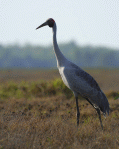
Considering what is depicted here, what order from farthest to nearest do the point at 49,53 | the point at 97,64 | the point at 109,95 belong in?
1. the point at 49,53
2. the point at 97,64
3. the point at 109,95

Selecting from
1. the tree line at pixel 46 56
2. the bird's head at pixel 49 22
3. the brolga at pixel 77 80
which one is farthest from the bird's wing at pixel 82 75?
the tree line at pixel 46 56

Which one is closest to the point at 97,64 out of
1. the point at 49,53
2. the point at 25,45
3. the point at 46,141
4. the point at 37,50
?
the point at 49,53

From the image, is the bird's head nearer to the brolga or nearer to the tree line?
the brolga

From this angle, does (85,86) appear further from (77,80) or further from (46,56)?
(46,56)

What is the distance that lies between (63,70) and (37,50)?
120 m

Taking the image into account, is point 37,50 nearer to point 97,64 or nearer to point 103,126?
point 97,64

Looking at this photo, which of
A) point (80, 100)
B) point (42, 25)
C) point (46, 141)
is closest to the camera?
point (46, 141)

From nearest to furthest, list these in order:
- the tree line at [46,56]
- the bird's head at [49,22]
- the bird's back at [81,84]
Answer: the bird's back at [81,84]
the bird's head at [49,22]
the tree line at [46,56]

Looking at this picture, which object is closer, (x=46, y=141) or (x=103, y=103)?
(x=46, y=141)

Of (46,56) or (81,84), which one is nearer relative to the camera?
(81,84)

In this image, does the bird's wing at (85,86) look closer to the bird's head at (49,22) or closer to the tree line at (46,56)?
the bird's head at (49,22)

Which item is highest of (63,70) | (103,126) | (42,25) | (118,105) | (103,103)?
(42,25)

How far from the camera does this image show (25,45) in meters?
130

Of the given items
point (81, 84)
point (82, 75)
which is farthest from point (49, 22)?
point (81, 84)
